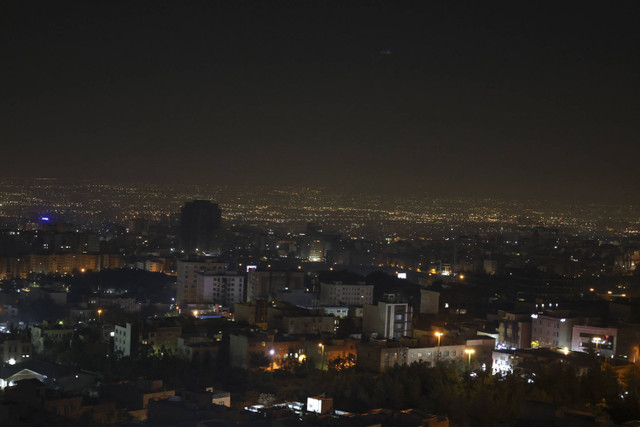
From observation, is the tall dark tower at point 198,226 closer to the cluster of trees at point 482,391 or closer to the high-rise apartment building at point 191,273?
the high-rise apartment building at point 191,273

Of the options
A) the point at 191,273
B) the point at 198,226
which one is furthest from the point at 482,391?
the point at 198,226

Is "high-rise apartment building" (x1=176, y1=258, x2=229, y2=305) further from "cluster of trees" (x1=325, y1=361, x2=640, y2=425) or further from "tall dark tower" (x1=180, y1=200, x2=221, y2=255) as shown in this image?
"tall dark tower" (x1=180, y1=200, x2=221, y2=255)

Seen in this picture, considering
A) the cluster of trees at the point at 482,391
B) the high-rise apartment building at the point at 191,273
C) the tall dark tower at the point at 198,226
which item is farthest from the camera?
the tall dark tower at the point at 198,226

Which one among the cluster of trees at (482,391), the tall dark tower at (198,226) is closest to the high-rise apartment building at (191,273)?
the cluster of trees at (482,391)

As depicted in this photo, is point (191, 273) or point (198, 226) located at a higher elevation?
point (198, 226)

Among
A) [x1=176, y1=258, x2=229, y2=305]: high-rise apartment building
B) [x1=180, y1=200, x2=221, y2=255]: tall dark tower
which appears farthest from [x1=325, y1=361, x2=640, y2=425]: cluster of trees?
[x1=180, y1=200, x2=221, y2=255]: tall dark tower

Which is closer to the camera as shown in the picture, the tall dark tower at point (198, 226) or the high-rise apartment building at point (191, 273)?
the high-rise apartment building at point (191, 273)

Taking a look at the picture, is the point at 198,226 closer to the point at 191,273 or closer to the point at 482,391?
the point at 191,273

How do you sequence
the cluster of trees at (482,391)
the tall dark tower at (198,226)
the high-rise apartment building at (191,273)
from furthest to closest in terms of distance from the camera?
the tall dark tower at (198,226)
the high-rise apartment building at (191,273)
the cluster of trees at (482,391)
